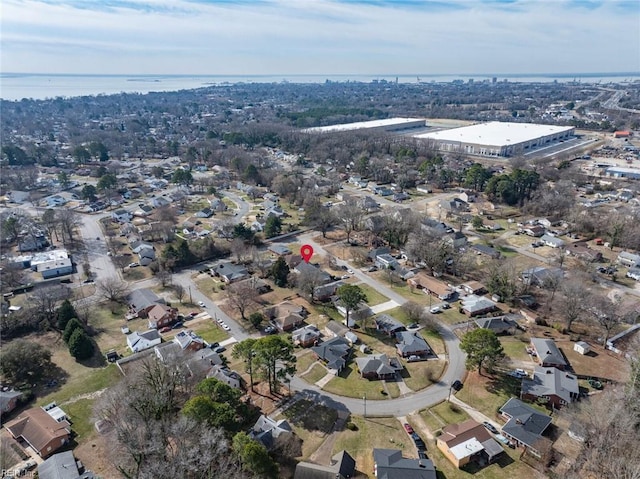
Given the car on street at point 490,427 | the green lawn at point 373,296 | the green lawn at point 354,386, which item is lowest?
the green lawn at point 354,386

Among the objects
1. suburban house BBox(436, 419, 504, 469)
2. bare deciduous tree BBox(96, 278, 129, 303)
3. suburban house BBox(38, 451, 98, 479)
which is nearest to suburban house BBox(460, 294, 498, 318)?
suburban house BBox(436, 419, 504, 469)

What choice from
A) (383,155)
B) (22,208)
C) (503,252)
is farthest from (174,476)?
(383,155)

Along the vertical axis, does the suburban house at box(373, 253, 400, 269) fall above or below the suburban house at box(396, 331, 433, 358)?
above

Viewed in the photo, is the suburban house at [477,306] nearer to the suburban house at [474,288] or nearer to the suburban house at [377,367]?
the suburban house at [474,288]

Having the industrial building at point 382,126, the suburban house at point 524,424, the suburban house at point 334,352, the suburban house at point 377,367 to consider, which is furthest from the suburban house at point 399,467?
the industrial building at point 382,126

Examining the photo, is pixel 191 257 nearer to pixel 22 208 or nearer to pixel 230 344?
pixel 230 344

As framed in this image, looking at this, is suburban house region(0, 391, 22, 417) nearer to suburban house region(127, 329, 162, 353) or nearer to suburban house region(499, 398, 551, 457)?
suburban house region(127, 329, 162, 353)

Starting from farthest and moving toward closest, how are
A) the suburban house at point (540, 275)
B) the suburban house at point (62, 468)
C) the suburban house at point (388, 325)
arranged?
the suburban house at point (540, 275) < the suburban house at point (388, 325) < the suburban house at point (62, 468)
